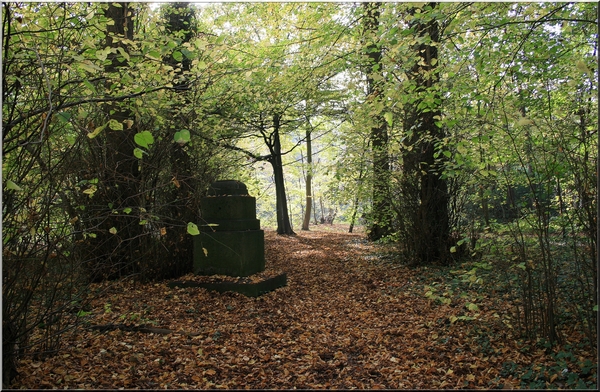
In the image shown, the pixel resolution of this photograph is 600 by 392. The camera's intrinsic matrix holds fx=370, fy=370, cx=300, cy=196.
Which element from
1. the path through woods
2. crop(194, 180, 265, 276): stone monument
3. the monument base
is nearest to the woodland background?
the path through woods

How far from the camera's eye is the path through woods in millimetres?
3270

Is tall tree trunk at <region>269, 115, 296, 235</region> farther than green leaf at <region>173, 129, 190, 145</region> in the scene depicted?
Yes

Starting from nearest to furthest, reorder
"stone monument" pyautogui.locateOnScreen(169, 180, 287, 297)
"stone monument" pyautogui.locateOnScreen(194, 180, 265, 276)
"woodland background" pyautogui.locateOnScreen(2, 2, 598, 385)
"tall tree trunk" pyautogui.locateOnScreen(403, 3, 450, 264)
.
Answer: "woodland background" pyautogui.locateOnScreen(2, 2, 598, 385) → "stone monument" pyautogui.locateOnScreen(169, 180, 287, 297) → "stone monument" pyautogui.locateOnScreen(194, 180, 265, 276) → "tall tree trunk" pyautogui.locateOnScreen(403, 3, 450, 264)

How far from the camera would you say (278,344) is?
4293mm

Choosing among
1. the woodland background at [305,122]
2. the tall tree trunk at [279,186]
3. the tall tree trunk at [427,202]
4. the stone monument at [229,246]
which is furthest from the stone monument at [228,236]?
the tall tree trunk at [279,186]

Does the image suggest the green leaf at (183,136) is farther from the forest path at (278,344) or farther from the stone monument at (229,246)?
the stone monument at (229,246)

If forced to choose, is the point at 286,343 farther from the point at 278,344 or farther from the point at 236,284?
the point at 236,284

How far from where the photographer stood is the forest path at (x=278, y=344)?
3.27m

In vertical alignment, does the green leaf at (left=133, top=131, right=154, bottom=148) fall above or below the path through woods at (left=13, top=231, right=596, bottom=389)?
above

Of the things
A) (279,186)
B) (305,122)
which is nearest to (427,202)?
(305,122)

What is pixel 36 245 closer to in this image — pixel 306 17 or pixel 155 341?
pixel 155 341

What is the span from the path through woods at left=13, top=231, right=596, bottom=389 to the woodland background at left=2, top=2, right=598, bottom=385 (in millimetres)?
349

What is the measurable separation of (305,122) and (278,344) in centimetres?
1119

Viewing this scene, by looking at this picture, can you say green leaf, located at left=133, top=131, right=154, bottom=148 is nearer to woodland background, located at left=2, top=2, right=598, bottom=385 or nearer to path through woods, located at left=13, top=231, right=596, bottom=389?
woodland background, located at left=2, top=2, right=598, bottom=385
